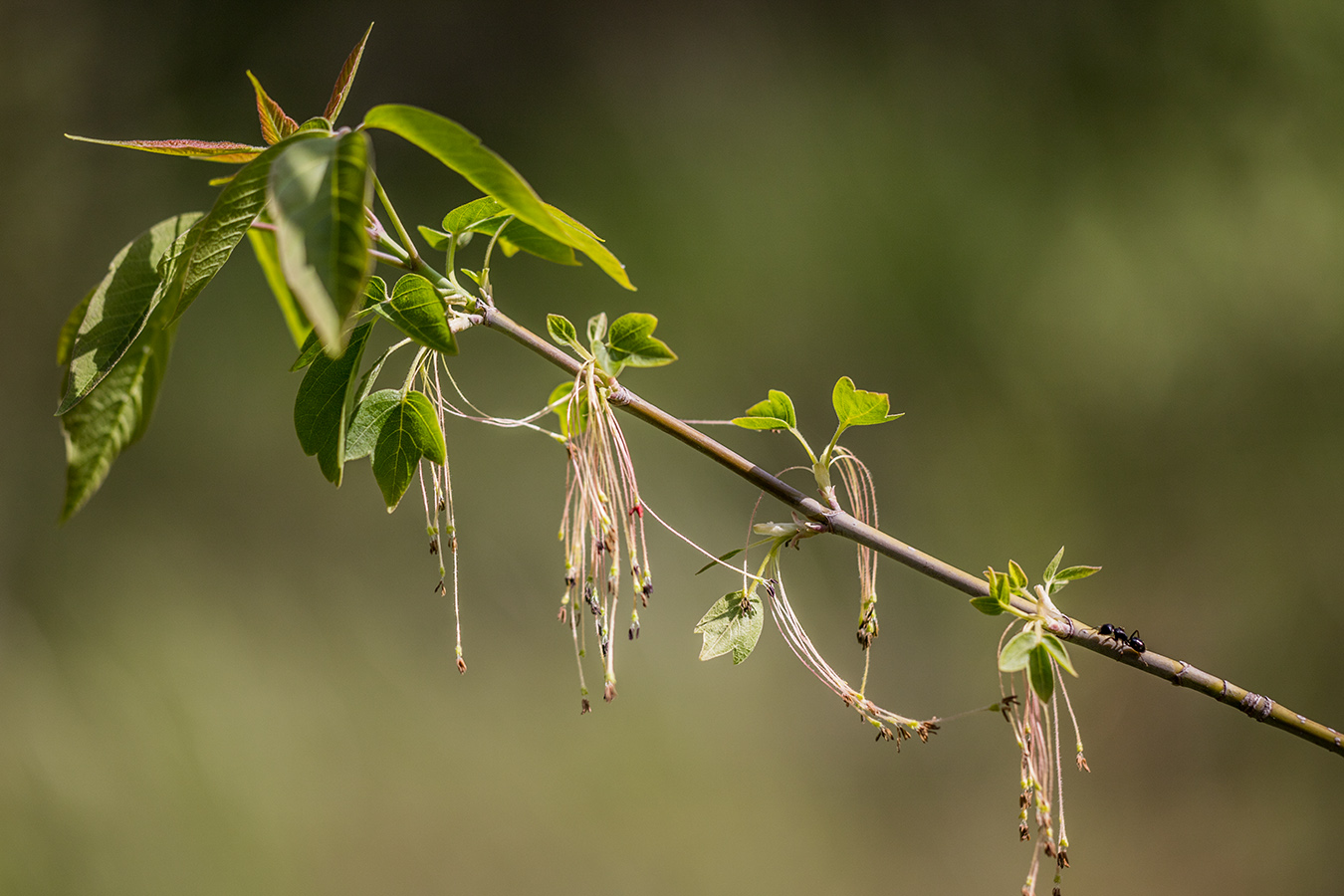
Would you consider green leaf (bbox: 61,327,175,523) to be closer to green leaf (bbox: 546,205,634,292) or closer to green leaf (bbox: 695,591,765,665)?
green leaf (bbox: 546,205,634,292)

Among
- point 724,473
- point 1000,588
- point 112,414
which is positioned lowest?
point 112,414

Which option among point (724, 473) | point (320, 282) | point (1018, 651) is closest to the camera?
point (320, 282)

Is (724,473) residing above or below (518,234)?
above

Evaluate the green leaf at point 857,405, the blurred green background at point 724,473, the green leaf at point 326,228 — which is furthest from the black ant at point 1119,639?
the blurred green background at point 724,473

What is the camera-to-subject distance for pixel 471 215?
1.22 feet

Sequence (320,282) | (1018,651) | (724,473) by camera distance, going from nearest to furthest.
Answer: (320,282) → (1018,651) → (724,473)

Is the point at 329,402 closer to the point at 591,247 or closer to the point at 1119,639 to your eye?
the point at 591,247

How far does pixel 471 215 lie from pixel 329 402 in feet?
0.38

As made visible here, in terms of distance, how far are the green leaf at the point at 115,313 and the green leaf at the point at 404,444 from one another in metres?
0.11

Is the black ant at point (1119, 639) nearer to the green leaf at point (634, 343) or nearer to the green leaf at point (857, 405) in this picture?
the green leaf at point (857, 405)

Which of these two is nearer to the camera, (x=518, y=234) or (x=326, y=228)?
(x=326, y=228)

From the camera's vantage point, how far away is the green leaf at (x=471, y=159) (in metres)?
0.26

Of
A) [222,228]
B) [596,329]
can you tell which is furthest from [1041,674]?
[222,228]

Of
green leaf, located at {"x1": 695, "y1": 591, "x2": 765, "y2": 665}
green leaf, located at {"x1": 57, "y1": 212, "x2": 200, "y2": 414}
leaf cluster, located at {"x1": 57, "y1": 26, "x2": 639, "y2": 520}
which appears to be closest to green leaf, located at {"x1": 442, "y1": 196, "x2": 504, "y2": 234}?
leaf cluster, located at {"x1": 57, "y1": 26, "x2": 639, "y2": 520}
